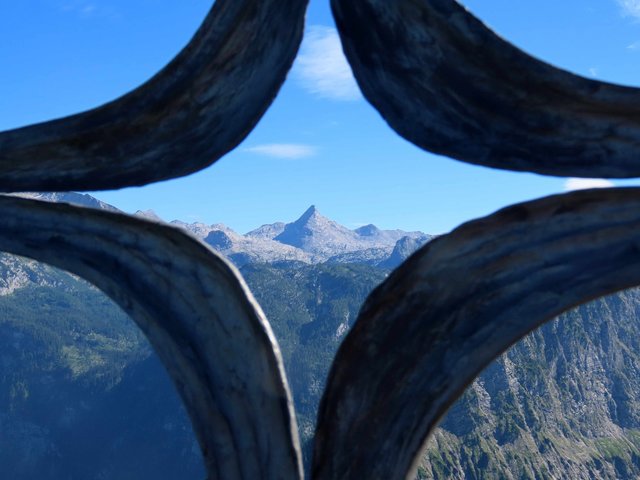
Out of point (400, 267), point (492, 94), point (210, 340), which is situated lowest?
point (210, 340)

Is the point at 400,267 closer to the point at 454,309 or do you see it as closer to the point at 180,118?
the point at 454,309

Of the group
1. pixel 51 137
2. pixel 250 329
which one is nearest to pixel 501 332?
pixel 250 329

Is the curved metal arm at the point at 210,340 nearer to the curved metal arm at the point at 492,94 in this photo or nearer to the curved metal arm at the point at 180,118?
the curved metal arm at the point at 180,118

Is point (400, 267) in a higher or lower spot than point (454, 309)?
higher

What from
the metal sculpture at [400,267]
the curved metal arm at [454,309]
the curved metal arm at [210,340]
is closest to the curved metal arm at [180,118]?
the metal sculpture at [400,267]

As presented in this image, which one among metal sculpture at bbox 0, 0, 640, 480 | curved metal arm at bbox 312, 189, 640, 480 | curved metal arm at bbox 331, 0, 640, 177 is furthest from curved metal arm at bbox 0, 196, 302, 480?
curved metal arm at bbox 331, 0, 640, 177

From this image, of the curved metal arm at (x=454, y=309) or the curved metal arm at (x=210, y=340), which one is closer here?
the curved metal arm at (x=454, y=309)

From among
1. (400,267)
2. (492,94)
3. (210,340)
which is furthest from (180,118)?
(492,94)
